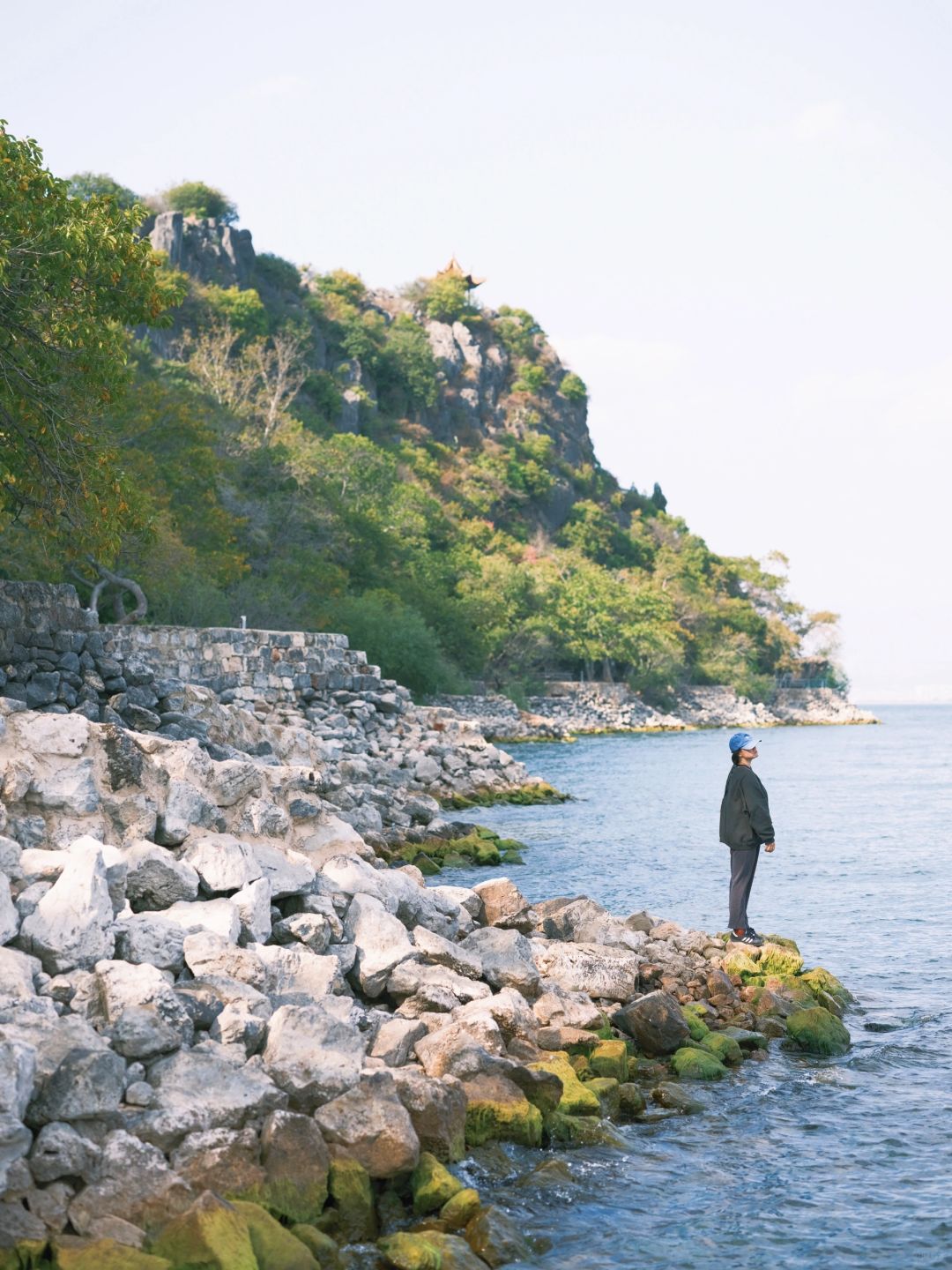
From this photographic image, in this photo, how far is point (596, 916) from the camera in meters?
12.6

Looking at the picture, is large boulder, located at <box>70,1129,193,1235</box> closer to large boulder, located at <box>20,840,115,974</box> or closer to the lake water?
large boulder, located at <box>20,840,115,974</box>

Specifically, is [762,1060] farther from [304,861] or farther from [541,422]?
→ [541,422]

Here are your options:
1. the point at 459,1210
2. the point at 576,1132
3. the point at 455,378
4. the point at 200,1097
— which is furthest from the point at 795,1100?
the point at 455,378

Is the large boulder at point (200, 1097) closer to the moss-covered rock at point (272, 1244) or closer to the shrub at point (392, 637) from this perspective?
the moss-covered rock at point (272, 1244)

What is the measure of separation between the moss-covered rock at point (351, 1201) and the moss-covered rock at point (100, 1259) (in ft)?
3.60

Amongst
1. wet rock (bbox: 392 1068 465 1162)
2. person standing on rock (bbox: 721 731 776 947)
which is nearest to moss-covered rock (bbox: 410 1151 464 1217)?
wet rock (bbox: 392 1068 465 1162)

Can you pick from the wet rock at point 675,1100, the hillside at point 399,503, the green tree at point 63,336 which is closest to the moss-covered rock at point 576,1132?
the wet rock at point 675,1100

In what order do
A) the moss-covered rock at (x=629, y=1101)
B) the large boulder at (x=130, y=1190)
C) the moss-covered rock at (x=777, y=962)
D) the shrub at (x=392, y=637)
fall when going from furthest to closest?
the shrub at (x=392, y=637)
the moss-covered rock at (x=777, y=962)
the moss-covered rock at (x=629, y=1101)
the large boulder at (x=130, y=1190)

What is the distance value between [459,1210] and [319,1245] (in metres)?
0.79

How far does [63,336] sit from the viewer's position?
15.9 metres

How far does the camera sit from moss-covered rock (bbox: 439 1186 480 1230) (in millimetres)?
6594

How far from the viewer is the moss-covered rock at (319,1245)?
6.15m

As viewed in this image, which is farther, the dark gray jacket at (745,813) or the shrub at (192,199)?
the shrub at (192,199)

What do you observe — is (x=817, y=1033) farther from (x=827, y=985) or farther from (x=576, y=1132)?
(x=576, y=1132)
